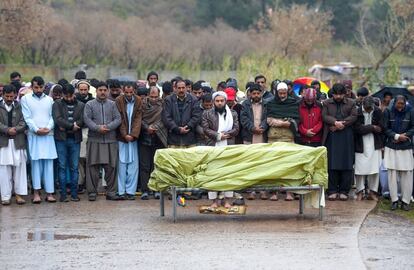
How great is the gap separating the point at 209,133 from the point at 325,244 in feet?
13.5

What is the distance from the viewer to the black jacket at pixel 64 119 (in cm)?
1521

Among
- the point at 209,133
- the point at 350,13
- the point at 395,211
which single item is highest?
the point at 350,13

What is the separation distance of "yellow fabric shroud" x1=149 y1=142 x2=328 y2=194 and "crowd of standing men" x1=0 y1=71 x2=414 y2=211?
184cm

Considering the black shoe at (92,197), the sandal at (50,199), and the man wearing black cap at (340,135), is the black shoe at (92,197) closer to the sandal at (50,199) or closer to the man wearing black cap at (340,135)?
the sandal at (50,199)

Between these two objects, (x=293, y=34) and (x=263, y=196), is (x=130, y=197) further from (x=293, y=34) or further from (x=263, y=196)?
(x=293, y=34)

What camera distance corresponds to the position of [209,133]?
1485 centimetres

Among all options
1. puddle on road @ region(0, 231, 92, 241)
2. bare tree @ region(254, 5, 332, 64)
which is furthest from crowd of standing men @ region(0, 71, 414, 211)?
bare tree @ region(254, 5, 332, 64)

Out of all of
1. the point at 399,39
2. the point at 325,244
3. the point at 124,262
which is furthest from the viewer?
the point at 399,39

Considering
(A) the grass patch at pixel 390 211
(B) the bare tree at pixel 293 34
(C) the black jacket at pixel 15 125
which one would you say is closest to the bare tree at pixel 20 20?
(B) the bare tree at pixel 293 34

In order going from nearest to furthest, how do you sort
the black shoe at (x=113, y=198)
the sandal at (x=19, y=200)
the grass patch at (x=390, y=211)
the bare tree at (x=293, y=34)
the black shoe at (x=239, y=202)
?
the black shoe at (x=239, y=202), the grass patch at (x=390, y=211), the sandal at (x=19, y=200), the black shoe at (x=113, y=198), the bare tree at (x=293, y=34)

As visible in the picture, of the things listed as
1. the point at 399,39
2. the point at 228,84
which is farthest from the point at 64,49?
the point at 228,84

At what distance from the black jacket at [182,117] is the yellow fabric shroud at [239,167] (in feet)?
7.65

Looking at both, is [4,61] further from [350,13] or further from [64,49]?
[350,13]

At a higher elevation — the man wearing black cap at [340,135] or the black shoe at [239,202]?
the man wearing black cap at [340,135]
